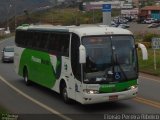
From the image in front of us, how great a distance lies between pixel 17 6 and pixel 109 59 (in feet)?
483

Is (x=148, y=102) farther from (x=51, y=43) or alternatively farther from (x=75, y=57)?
(x=51, y=43)

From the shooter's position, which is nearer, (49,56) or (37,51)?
(49,56)

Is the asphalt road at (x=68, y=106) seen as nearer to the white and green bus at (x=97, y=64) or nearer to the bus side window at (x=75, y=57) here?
the white and green bus at (x=97, y=64)

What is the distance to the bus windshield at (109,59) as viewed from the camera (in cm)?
1529

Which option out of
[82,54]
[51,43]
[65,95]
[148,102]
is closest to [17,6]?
[51,43]

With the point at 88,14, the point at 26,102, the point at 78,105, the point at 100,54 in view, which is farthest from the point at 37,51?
the point at 88,14

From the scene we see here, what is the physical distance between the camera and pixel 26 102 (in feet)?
59.4

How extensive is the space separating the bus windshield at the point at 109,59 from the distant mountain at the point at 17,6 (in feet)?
379

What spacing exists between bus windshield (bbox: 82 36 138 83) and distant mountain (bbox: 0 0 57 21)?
115 meters

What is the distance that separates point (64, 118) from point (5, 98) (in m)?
5.53

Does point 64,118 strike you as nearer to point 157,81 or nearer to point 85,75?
A: point 85,75

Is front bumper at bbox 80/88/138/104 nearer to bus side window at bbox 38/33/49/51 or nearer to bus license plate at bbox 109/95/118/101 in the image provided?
bus license plate at bbox 109/95/118/101

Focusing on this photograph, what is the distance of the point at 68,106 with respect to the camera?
1678 cm

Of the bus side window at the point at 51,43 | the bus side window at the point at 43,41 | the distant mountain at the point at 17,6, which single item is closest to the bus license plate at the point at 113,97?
the bus side window at the point at 51,43
